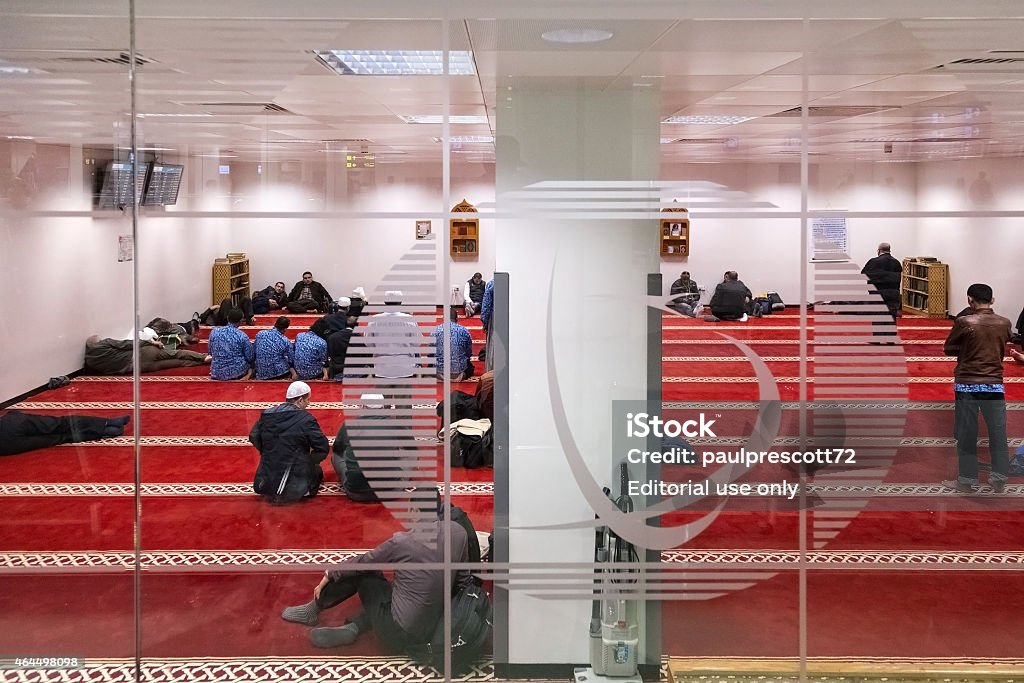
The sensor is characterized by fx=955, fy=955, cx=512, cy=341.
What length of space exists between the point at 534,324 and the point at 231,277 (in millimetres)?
1315

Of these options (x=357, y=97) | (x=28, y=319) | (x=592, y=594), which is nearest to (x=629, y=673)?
(x=592, y=594)

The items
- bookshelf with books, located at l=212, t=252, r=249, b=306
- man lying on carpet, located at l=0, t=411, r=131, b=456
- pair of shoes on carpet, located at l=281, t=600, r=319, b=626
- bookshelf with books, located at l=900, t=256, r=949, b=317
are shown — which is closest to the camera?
bookshelf with books, located at l=900, t=256, r=949, b=317

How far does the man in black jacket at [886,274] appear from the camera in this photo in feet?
12.9

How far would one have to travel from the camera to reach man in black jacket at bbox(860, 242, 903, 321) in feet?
12.9

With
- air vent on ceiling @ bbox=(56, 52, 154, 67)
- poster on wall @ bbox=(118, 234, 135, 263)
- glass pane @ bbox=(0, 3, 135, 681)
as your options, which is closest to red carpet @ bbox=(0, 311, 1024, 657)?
glass pane @ bbox=(0, 3, 135, 681)

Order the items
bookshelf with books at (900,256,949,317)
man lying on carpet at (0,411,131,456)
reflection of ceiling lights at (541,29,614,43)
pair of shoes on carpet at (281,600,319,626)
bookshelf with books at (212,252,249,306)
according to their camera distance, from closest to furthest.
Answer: reflection of ceiling lights at (541,29,614,43) < bookshelf with books at (900,256,949,317) < bookshelf with books at (212,252,249,306) < pair of shoes on carpet at (281,600,319,626) < man lying on carpet at (0,411,131,456)

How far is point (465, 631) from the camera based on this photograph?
13.4 ft

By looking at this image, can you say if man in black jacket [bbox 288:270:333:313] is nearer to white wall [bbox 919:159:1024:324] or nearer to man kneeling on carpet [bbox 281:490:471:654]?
man kneeling on carpet [bbox 281:490:471:654]

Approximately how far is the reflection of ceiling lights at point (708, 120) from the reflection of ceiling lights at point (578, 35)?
43cm

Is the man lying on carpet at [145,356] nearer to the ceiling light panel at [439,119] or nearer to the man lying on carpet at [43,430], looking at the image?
the man lying on carpet at [43,430]

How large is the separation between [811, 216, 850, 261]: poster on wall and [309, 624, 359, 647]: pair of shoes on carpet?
99.4 inches

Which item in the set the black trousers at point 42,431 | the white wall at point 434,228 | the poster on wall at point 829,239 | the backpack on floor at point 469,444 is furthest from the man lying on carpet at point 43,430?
the poster on wall at point 829,239

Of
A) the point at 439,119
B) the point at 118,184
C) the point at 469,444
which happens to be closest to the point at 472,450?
the point at 469,444

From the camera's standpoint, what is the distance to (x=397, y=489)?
403cm
